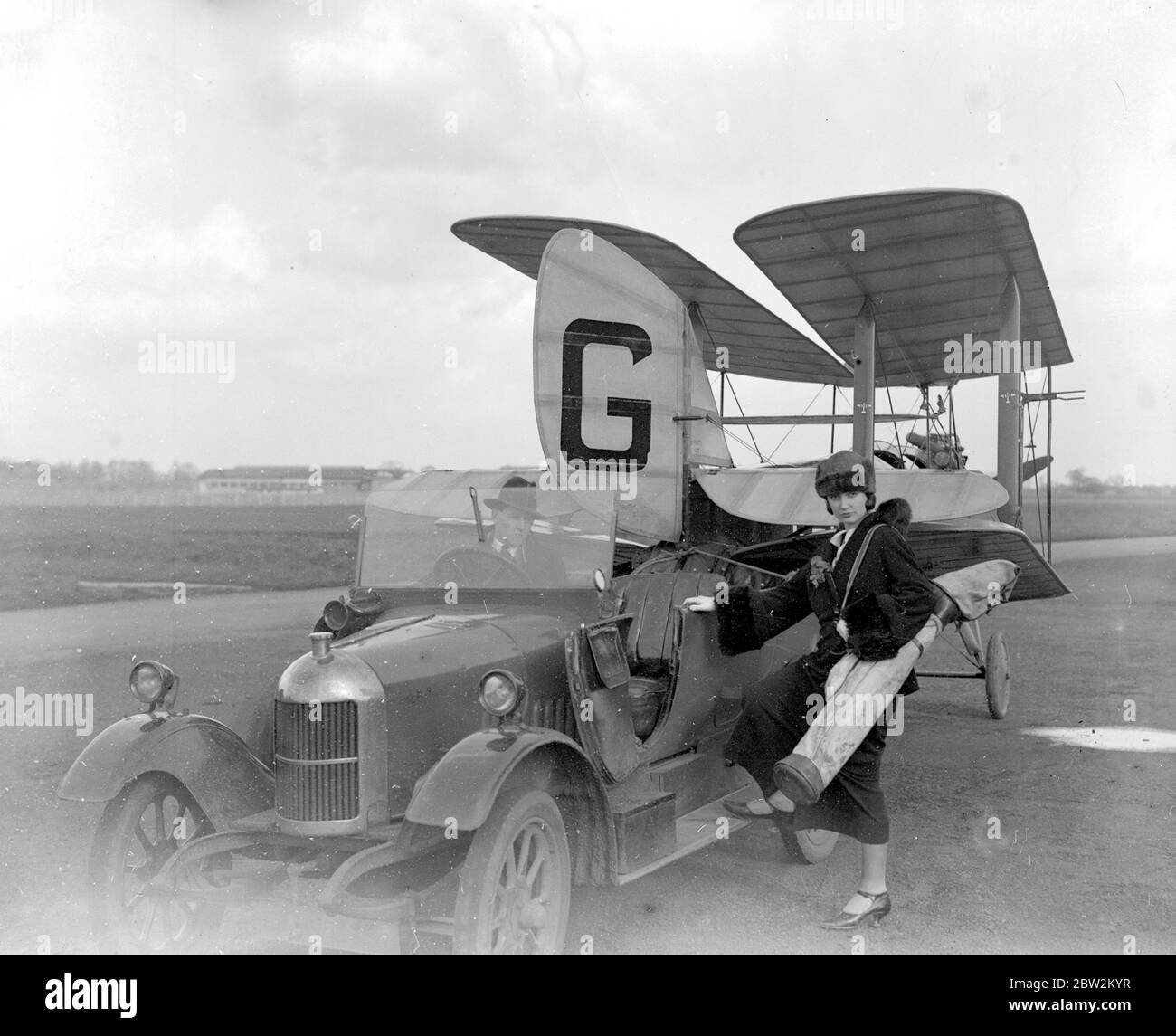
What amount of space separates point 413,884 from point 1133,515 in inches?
1997

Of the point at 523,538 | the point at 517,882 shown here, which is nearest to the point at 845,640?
the point at 523,538


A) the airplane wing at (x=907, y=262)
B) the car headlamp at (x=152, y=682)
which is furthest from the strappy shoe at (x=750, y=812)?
the airplane wing at (x=907, y=262)

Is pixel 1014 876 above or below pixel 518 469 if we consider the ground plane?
below

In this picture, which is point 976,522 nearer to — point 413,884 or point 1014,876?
point 1014,876

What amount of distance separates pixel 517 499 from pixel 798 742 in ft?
5.85

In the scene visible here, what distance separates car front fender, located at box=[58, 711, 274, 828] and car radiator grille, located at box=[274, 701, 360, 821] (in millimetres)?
611

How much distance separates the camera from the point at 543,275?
17.9 ft

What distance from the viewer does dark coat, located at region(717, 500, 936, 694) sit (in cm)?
439

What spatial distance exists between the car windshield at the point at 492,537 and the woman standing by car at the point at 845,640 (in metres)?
0.64

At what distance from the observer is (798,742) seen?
180 inches

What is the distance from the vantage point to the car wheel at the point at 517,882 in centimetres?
325

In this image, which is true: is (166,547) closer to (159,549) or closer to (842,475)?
(159,549)
